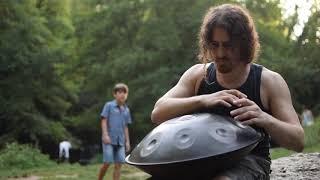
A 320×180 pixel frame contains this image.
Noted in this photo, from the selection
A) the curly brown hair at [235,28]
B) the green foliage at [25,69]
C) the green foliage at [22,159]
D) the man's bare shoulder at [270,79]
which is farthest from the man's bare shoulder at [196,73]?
the green foliage at [25,69]

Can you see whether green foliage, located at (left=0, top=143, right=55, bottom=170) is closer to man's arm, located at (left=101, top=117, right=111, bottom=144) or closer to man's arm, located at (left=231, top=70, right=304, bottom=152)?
man's arm, located at (left=101, top=117, right=111, bottom=144)

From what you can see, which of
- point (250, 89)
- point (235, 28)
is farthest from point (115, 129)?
point (235, 28)

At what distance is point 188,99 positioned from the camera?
105 inches

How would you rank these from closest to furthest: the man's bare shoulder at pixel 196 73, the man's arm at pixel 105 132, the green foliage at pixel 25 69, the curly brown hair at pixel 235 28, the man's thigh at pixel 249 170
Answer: the man's thigh at pixel 249 170
the curly brown hair at pixel 235 28
the man's bare shoulder at pixel 196 73
the man's arm at pixel 105 132
the green foliage at pixel 25 69

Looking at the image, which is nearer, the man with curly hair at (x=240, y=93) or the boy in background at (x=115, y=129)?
the man with curly hair at (x=240, y=93)

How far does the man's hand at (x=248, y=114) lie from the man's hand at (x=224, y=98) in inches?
1.0

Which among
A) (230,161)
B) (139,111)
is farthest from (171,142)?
(139,111)

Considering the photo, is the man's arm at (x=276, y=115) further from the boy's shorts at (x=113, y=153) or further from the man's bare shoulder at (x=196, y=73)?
the boy's shorts at (x=113, y=153)

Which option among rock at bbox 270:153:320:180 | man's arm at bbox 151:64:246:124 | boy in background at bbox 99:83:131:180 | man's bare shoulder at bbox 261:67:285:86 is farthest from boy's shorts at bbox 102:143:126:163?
man's bare shoulder at bbox 261:67:285:86

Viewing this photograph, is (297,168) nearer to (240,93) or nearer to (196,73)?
(196,73)

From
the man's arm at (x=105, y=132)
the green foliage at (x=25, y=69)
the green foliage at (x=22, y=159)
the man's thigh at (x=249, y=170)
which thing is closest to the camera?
the man's thigh at (x=249, y=170)

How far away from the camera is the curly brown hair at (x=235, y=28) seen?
2619 millimetres

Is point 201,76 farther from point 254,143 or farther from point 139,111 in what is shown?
point 139,111

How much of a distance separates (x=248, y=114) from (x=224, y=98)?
0.12 meters
